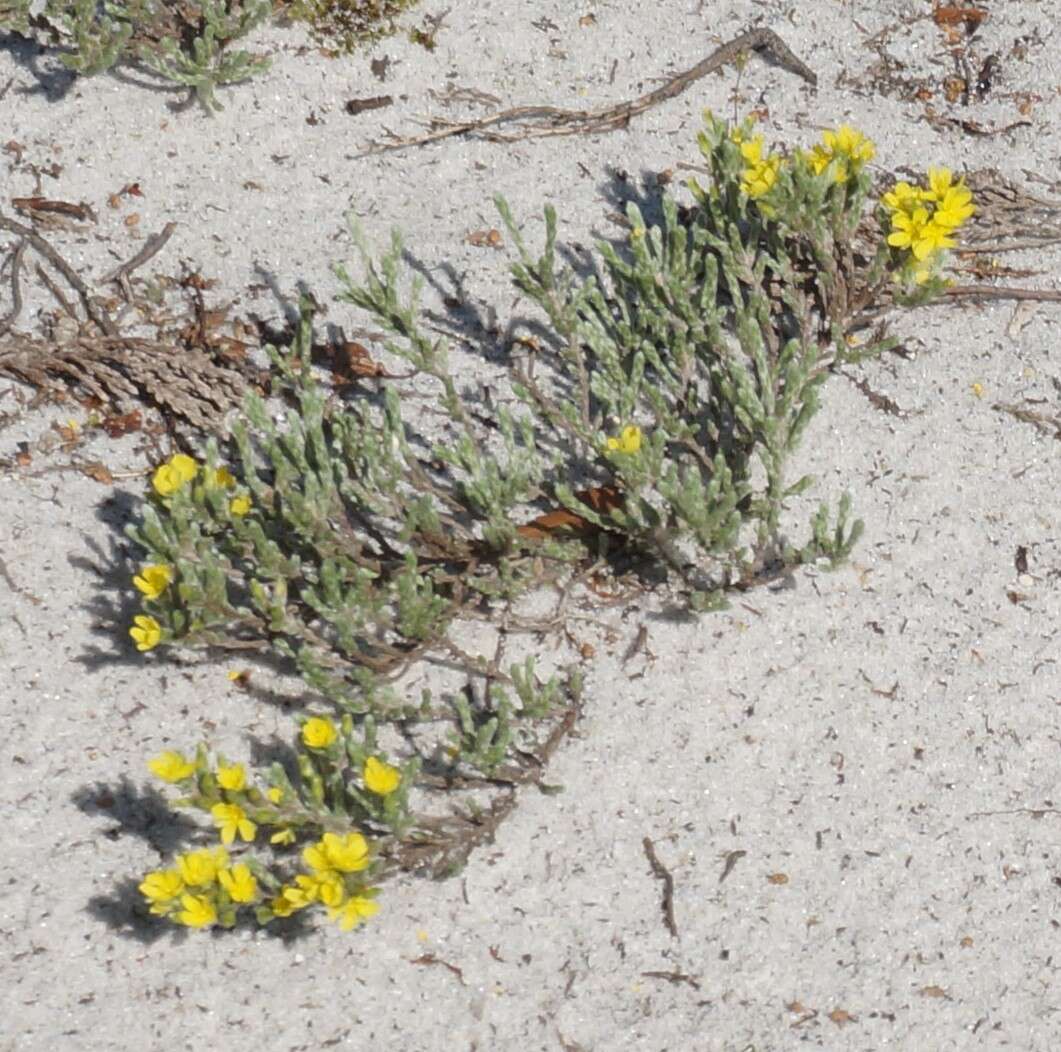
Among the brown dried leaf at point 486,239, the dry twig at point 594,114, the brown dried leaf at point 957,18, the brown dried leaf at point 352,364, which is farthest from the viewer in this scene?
the brown dried leaf at point 957,18

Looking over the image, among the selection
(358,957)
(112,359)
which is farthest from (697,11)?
(358,957)

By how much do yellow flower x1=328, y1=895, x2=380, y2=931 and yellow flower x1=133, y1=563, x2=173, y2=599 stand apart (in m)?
0.79

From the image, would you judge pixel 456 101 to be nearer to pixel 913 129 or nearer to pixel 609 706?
pixel 913 129

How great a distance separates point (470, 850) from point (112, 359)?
1.54 meters

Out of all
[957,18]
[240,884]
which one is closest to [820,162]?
[957,18]

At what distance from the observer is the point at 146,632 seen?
281cm

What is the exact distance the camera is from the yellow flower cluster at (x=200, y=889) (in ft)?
8.23

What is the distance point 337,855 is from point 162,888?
344 millimetres

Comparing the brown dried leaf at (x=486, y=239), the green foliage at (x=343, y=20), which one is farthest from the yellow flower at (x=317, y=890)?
the green foliage at (x=343, y=20)

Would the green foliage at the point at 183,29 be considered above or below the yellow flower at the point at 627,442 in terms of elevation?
above

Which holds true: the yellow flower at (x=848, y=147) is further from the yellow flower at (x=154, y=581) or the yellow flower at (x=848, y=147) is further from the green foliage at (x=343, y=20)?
the yellow flower at (x=154, y=581)

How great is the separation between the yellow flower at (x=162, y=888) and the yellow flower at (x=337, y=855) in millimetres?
252

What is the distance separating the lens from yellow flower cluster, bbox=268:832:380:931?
98.6 inches

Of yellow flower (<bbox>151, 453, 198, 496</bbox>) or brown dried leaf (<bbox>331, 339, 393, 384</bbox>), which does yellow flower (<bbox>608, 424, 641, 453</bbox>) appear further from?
yellow flower (<bbox>151, 453, 198, 496</bbox>)
